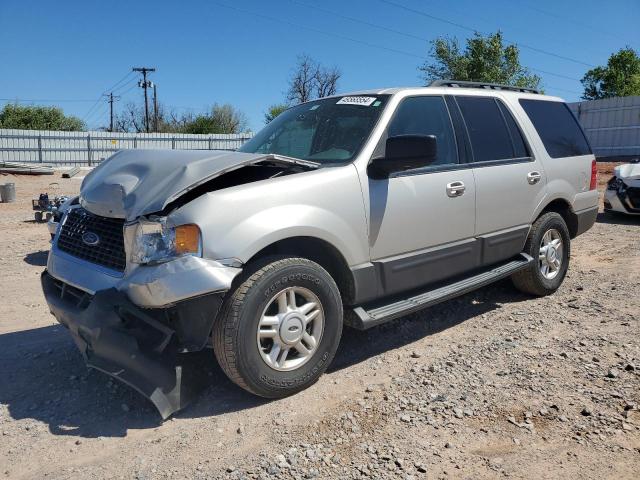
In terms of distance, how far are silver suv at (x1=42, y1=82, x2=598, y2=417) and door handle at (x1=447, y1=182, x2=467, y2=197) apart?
0.01m

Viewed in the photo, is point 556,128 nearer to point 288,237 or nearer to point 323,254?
point 323,254

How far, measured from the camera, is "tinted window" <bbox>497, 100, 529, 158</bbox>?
497 cm

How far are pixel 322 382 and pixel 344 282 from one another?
0.67 meters

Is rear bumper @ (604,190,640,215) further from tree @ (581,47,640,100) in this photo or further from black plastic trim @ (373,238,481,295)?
tree @ (581,47,640,100)

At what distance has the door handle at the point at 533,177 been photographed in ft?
16.3

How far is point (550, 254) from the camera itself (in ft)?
17.7

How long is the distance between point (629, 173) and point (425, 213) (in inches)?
300

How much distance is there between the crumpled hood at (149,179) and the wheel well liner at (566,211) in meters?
3.43

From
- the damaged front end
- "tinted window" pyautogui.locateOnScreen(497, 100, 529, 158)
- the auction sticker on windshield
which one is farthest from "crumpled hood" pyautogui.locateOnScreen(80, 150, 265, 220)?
"tinted window" pyautogui.locateOnScreen(497, 100, 529, 158)

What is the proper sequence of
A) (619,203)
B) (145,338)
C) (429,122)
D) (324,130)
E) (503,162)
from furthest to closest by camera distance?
1. (619,203)
2. (503,162)
3. (429,122)
4. (324,130)
5. (145,338)

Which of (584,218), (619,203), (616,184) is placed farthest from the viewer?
(616,184)

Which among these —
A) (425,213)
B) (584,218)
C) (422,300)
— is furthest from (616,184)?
(422,300)

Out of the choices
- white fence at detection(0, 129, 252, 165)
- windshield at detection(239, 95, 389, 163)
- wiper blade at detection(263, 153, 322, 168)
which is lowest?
wiper blade at detection(263, 153, 322, 168)

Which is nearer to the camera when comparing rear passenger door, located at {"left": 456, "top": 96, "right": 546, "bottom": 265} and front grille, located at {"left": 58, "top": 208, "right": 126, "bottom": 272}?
front grille, located at {"left": 58, "top": 208, "right": 126, "bottom": 272}
